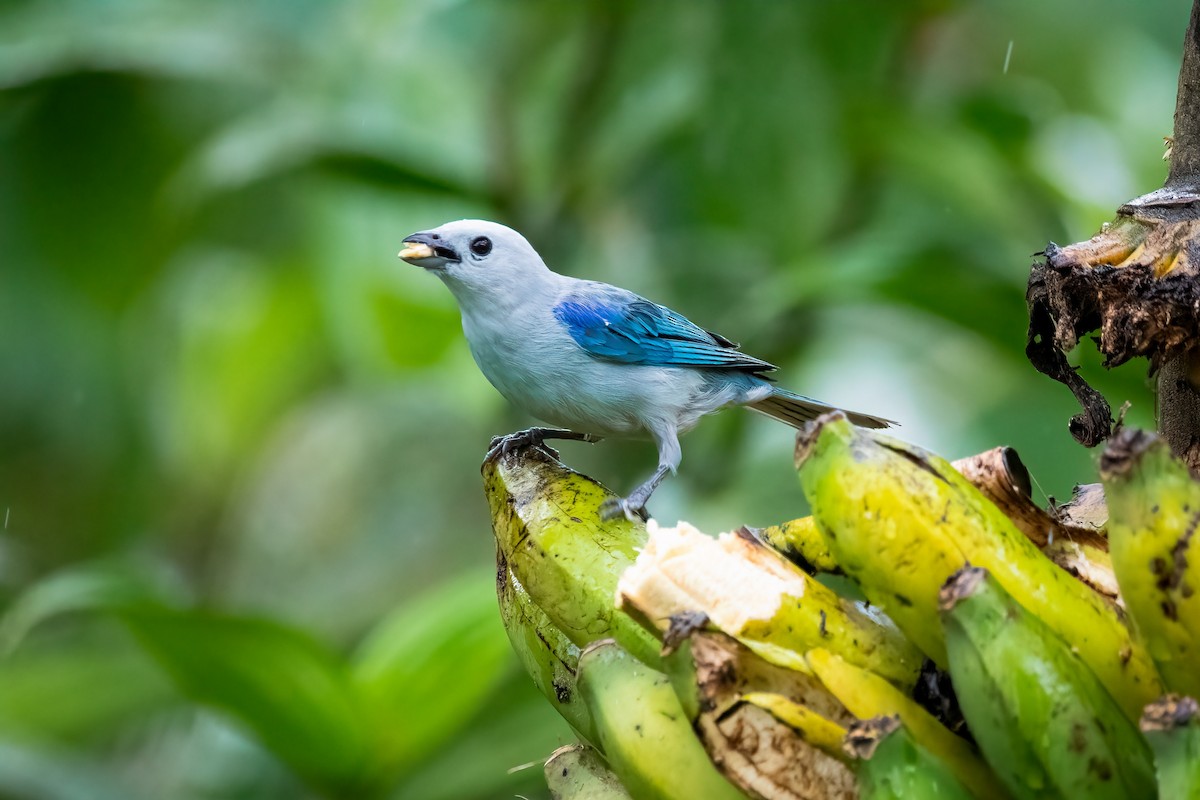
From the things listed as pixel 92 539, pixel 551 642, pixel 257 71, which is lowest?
pixel 551 642

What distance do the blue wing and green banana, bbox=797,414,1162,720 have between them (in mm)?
1118

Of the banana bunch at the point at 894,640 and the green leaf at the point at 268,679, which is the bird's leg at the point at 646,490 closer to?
Answer: the banana bunch at the point at 894,640

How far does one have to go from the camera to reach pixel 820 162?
3.77 metres

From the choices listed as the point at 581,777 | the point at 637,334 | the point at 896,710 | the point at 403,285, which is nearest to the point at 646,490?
the point at 637,334

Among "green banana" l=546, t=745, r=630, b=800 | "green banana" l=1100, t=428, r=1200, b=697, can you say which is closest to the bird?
"green banana" l=546, t=745, r=630, b=800

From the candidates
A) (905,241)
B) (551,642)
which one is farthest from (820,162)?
(551,642)

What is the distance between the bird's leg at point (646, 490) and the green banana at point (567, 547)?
2 cm

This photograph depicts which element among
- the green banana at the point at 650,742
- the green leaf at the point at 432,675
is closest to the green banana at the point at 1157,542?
the green banana at the point at 650,742

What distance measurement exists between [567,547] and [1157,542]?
2.29ft

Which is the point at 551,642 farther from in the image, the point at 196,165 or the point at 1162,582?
the point at 196,165

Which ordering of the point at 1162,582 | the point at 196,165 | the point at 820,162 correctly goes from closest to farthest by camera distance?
the point at 1162,582 → the point at 820,162 → the point at 196,165

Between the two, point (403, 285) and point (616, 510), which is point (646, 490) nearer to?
point (616, 510)

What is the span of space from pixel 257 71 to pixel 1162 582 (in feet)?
12.5

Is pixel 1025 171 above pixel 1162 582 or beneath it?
above
